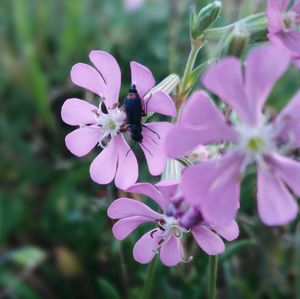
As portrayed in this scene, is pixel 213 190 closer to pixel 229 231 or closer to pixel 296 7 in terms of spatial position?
pixel 229 231

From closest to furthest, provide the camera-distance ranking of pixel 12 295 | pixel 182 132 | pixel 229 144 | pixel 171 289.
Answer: pixel 182 132
pixel 229 144
pixel 171 289
pixel 12 295

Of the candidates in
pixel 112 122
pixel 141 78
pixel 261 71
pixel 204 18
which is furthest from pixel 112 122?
pixel 261 71

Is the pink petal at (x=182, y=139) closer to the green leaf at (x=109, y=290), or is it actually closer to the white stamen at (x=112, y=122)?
the white stamen at (x=112, y=122)

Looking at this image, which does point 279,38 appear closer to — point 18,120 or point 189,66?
point 189,66

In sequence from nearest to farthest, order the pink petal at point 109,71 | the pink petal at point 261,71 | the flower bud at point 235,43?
the pink petal at point 261,71 < the flower bud at point 235,43 < the pink petal at point 109,71

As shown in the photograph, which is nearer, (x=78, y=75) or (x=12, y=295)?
(x=78, y=75)

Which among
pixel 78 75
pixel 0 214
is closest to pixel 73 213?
pixel 0 214

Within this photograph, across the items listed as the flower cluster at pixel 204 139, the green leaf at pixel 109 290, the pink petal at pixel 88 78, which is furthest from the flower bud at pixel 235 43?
the green leaf at pixel 109 290
